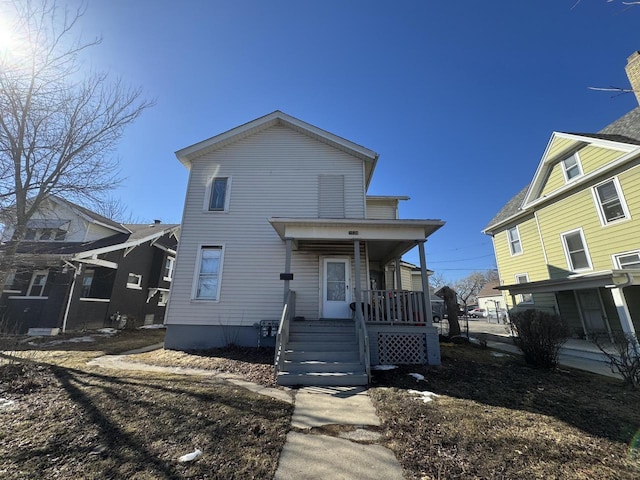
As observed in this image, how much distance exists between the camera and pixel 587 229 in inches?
438

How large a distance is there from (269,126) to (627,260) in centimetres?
1416

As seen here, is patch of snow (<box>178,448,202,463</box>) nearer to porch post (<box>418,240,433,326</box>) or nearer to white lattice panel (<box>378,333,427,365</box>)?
white lattice panel (<box>378,333,427,365</box>)

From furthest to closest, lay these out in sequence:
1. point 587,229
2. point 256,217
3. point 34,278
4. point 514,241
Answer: point 514,241
point 34,278
point 587,229
point 256,217

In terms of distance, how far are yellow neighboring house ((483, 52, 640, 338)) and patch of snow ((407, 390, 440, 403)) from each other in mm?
7664

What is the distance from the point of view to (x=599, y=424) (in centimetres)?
389

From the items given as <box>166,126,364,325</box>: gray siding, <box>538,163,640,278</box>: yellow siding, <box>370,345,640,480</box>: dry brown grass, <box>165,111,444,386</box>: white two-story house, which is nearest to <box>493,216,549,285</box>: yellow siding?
<box>538,163,640,278</box>: yellow siding

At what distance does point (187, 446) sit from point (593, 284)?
12277mm

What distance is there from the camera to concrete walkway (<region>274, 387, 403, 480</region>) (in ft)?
9.02

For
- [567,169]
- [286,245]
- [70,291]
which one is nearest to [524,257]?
[567,169]

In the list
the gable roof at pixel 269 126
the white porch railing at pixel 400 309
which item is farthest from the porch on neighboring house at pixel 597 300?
the gable roof at pixel 269 126

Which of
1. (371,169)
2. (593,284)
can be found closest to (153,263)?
(371,169)

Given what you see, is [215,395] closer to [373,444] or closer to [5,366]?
[373,444]

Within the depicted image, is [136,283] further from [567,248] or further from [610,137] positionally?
[610,137]

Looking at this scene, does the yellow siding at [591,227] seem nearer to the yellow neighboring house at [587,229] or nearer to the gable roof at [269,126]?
the yellow neighboring house at [587,229]
